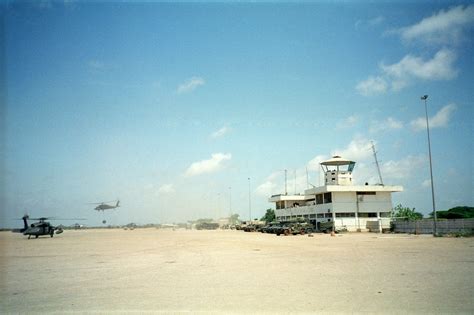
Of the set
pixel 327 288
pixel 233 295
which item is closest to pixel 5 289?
pixel 233 295

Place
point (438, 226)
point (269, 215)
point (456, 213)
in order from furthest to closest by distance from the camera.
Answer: point (269, 215)
point (456, 213)
point (438, 226)

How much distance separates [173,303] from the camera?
981 centimetres

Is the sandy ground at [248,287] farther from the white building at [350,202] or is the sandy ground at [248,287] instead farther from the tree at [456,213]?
the tree at [456,213]

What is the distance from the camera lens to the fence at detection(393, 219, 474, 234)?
156 feet

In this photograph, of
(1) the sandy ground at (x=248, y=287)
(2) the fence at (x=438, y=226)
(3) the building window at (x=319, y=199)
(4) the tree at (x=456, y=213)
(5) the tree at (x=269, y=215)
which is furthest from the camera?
(5) the tree at (x=269, y=215)

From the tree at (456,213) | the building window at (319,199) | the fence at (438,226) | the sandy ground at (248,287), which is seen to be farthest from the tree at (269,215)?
the sandy ground at (248,287)

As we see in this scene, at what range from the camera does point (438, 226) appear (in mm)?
52719

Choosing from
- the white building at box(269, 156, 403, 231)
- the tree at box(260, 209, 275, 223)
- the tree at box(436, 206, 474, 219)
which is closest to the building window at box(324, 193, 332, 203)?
the white building at box(269, 156, 403, 231)

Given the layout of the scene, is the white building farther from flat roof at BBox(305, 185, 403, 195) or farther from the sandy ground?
the sandy ground

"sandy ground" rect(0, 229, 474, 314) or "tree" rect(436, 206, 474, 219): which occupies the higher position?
"sandy ground" rect(0, 229, 474, 314)

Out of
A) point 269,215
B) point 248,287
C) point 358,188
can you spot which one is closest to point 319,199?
point 358,188

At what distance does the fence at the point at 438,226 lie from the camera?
47656 millimetres

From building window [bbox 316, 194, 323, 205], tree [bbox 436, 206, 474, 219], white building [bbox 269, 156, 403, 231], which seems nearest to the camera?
white building [bbox 269, 156, 403, 231]

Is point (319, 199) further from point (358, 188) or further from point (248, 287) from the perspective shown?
point (248, 287)
